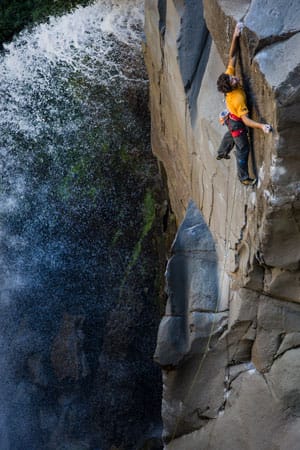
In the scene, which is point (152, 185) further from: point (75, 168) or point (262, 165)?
point (262, 165)

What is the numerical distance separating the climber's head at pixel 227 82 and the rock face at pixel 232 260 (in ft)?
0.51

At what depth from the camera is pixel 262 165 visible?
6.51 m

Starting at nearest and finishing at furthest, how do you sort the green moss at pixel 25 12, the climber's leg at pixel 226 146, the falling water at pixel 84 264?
the climber's leg at pixel 226 146 < the falling water at pixel 84 264 < the green moss at pixel 25 12

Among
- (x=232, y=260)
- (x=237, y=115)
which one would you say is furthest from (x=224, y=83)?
(x=232, y=260)

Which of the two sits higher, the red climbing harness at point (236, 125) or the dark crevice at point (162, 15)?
the dark crevice at point (162, 15)

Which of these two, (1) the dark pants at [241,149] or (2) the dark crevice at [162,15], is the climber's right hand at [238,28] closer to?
(1) the dark pants at [241,149]

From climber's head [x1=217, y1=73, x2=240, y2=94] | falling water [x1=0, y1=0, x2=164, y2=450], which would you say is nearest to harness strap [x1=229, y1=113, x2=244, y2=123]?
climber's head [x1=217, y1=73, x2=240, y2=94]

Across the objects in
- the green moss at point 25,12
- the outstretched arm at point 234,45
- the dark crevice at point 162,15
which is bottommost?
the outstretched arm at point 234,45

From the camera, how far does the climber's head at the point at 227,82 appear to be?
6246 millimetres

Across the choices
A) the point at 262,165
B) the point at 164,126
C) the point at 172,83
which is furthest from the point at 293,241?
the point at 164,126

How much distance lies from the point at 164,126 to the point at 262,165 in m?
4.18

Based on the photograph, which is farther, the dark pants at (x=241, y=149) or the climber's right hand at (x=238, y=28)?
the dark pants at (x=241, y=149)

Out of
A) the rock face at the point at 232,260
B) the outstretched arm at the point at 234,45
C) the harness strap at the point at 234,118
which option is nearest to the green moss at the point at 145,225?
the rock face at the point at 232,260

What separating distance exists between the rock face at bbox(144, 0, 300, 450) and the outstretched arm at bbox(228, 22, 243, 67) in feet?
0.20
